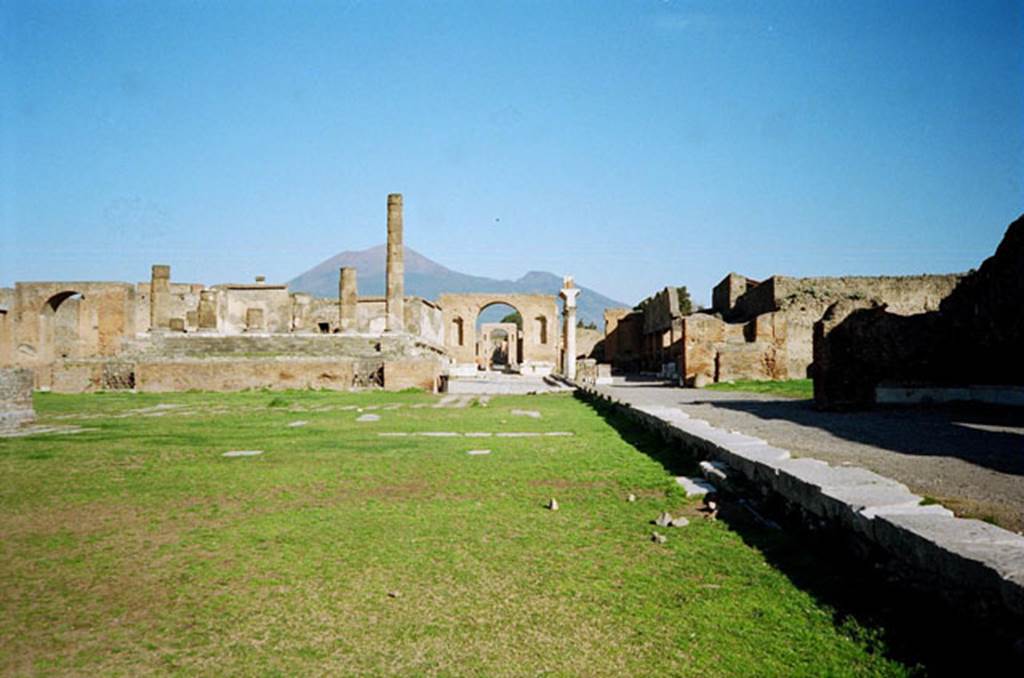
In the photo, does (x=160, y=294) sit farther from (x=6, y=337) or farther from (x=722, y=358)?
(x=722, y=358)

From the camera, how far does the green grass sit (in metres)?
15.4

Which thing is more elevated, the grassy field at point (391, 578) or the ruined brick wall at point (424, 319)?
the ruined brick wall at point (424, 319)

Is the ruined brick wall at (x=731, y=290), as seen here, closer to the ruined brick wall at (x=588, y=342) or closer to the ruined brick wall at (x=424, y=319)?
the ruined brick wall at (x=424, y=319)

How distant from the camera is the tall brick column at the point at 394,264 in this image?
30.2 m

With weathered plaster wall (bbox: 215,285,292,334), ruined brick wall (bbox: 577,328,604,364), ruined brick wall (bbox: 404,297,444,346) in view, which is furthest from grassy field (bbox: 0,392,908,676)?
ruined brick wall (bbox: 577,328,604,364)

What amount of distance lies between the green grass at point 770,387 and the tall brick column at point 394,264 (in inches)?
599

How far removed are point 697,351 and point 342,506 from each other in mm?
16964

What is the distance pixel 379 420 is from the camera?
10898 millimetres

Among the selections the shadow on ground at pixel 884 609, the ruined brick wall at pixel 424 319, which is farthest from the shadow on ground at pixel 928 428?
the ruined brick wall at pixel 424 319

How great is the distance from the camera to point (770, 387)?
17578 mm

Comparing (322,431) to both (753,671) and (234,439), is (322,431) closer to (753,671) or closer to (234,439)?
(234,439)

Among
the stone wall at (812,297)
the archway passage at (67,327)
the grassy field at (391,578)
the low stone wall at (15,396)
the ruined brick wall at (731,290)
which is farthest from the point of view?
the archway passage at (67,327)

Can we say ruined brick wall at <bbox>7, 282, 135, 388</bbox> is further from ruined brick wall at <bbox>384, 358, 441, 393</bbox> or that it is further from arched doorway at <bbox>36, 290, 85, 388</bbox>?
ruined brick wall at <bbox>384, 358, 441, 393</bbox>

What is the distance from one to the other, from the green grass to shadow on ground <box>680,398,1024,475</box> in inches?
138
